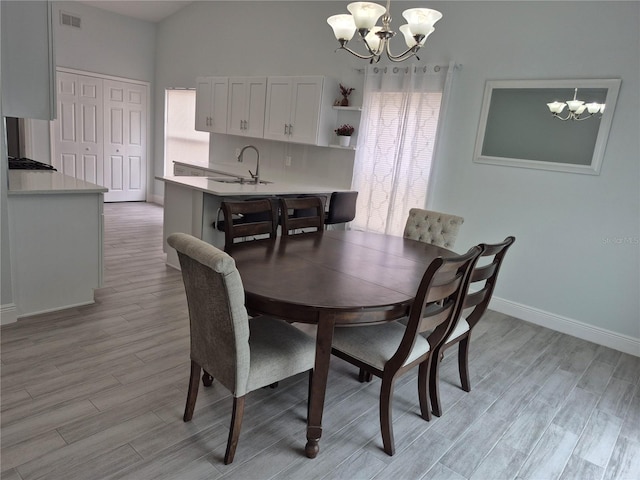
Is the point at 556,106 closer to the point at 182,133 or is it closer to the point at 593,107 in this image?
the point at 593,107

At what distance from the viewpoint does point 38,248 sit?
2.93 metres

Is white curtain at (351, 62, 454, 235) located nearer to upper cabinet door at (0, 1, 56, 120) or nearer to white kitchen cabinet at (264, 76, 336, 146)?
white kitchen cabinet at (264, 76, 336, 146)

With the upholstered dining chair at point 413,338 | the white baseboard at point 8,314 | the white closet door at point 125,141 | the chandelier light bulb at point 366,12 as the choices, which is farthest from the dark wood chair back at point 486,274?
the white closet door at point 125,141

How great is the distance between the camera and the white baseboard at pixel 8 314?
2820 millimetres

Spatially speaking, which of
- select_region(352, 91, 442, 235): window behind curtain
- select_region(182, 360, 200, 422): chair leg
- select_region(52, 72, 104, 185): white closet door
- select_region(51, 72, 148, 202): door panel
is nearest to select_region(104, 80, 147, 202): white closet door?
select_region(51, 72, 148, 202): door panel

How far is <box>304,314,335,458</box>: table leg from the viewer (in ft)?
6.00

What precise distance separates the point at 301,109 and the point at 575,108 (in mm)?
2722

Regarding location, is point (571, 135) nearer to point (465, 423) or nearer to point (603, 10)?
point (603, 10)

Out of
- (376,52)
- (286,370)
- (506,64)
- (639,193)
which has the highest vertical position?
(506,64)

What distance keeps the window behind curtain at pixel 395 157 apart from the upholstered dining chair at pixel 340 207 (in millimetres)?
353

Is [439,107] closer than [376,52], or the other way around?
[376,52]

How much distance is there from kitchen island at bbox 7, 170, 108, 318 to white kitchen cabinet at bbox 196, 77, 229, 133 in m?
2.86

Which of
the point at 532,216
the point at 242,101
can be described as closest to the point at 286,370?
the point at 532,216

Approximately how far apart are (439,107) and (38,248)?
3.55m
